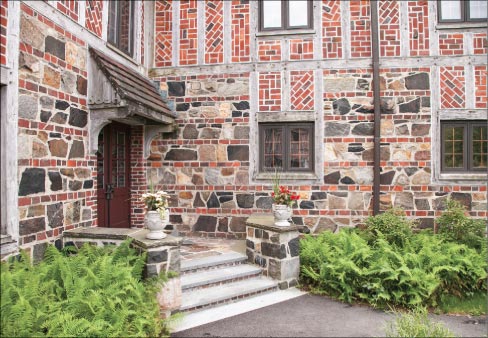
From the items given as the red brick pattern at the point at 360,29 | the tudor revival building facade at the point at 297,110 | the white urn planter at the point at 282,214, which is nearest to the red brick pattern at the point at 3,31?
the tudor revival building facade at the point at 297,110

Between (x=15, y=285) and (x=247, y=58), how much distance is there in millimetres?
6030

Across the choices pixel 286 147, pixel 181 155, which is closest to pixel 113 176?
pixel 181 155

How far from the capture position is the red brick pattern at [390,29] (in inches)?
293

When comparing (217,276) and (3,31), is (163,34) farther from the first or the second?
(217,276)

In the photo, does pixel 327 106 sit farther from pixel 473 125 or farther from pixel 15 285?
pixel 15 285

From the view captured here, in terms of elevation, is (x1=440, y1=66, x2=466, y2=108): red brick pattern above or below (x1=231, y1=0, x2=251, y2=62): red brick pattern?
below

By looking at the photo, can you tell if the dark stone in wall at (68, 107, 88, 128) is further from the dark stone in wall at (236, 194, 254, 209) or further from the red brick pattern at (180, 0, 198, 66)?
the dark stone in wall at (236, 194, 254, 209)

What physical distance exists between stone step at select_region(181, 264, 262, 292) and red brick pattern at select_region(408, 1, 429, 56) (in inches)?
222

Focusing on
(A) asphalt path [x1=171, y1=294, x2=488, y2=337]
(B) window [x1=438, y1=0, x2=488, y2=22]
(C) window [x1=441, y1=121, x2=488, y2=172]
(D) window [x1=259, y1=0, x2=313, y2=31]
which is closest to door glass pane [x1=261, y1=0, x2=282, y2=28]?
(D) window [x1=259, y1=0, x2=313, y2=31]

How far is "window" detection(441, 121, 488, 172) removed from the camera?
741cm

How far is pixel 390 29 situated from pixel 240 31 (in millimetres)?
3234

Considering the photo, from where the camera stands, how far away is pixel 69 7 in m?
5.45

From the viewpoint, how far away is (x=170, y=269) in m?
4.56

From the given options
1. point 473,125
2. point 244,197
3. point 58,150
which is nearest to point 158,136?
point 244,197
